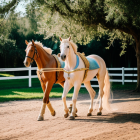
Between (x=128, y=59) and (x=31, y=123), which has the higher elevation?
(x=128, y=59)

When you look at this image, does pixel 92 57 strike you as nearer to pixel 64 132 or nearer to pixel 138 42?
pixel 64 132

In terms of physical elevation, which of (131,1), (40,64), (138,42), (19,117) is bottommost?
(19,117)

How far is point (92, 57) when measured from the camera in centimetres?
773

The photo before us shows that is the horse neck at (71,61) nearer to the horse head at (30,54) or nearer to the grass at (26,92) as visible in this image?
the horse head at (30,54)

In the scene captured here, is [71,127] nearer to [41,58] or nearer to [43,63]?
[43,63]

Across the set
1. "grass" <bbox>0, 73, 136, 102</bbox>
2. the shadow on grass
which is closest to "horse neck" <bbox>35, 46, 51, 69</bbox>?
the shadow on grass

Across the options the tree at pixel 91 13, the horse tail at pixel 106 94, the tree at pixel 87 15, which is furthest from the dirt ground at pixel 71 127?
the tree at pixel 91 13

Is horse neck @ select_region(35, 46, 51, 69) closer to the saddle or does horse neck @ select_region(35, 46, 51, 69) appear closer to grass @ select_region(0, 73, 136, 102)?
the saddle

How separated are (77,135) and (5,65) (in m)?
26.1

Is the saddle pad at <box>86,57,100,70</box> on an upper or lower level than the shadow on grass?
upper

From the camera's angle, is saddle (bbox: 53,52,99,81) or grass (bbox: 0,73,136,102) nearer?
saddle (bbox: 53,52,99,81)

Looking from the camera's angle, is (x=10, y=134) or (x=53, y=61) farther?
(x=53, y=61)

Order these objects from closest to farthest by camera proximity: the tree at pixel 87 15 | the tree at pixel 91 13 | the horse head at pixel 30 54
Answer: the horse head at pixel 30 54 → the tree at pixel 87 15 → the tree at pixel 91 13

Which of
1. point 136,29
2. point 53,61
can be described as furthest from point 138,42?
point 53,61
